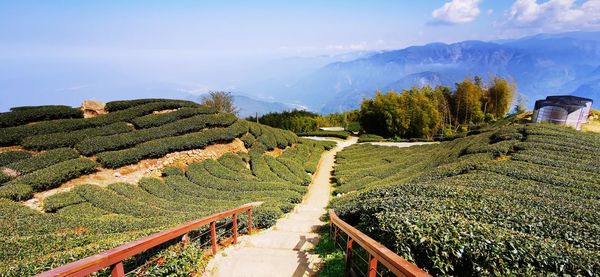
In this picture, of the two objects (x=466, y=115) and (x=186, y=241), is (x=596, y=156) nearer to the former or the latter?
(x=186, y=241)

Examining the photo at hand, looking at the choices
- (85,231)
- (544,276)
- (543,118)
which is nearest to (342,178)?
(85,231)

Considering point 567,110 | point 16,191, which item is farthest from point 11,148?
point 567,110

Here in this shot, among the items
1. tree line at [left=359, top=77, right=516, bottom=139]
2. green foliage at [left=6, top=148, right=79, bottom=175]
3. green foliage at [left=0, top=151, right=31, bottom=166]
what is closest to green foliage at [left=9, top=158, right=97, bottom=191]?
green foliage at [left=6, top=148, right=79, bottom=175]

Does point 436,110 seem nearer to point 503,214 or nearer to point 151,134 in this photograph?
point 151,134

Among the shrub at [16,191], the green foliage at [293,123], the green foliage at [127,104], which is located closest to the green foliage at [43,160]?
the shrub at [16,191]

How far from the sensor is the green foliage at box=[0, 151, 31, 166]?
1484 centimetres

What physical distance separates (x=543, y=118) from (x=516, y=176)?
2656cm

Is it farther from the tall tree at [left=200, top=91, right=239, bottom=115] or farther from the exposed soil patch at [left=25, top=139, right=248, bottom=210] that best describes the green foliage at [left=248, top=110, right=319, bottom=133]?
the exposed soil patch at [left=25, top=139, right=248, bottom=210]

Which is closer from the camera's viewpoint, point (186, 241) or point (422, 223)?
point (422, 223)

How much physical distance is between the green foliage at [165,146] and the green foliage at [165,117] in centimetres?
184

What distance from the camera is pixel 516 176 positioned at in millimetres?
12977

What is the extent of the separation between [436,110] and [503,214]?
1775 inches

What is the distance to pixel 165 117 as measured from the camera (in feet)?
72.7

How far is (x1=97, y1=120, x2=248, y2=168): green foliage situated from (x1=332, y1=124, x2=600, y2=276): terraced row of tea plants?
416 inches
